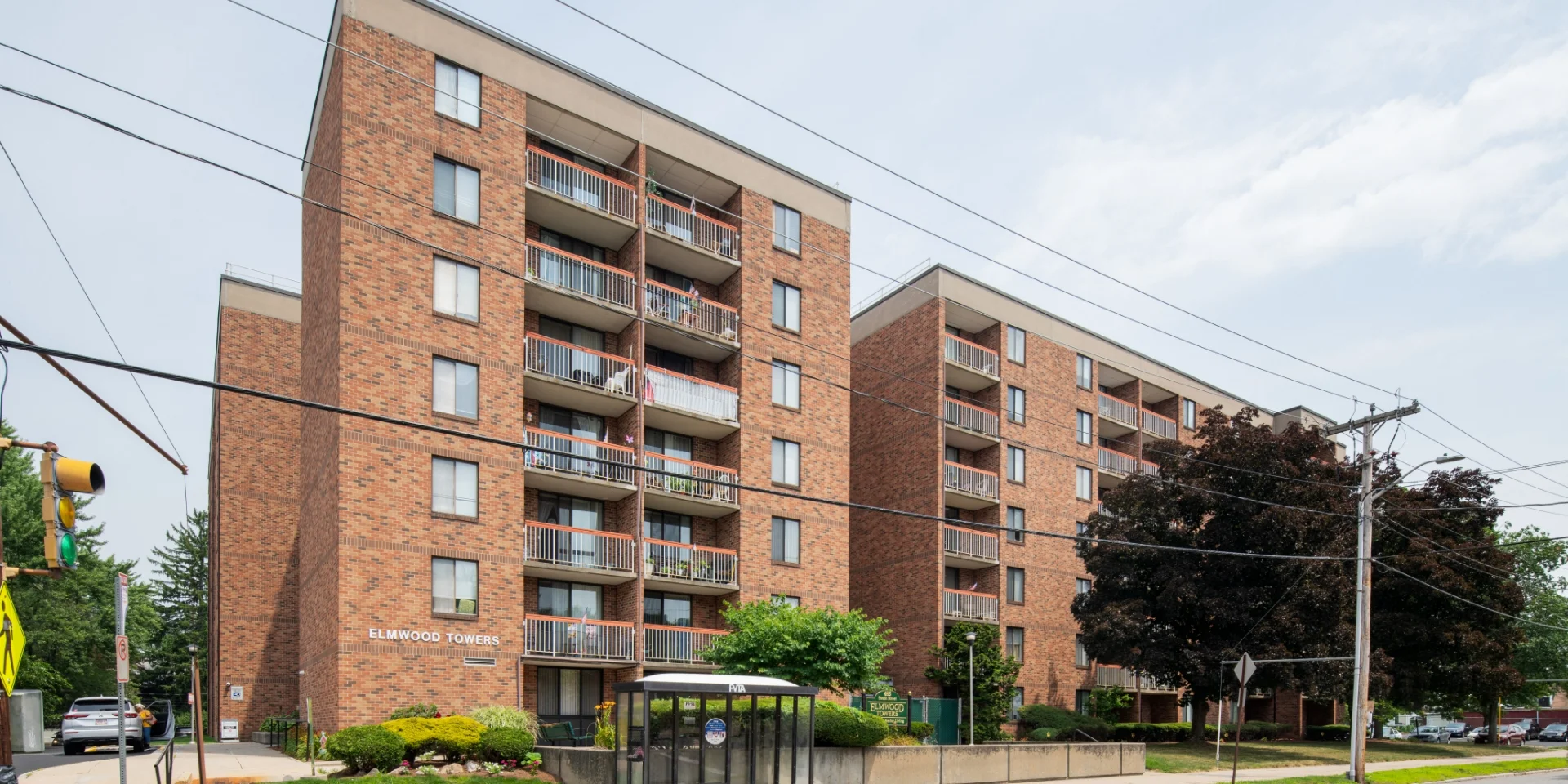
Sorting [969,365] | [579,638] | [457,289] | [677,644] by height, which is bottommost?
[677,644]

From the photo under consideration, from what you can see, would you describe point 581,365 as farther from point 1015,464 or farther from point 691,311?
point 1015,464

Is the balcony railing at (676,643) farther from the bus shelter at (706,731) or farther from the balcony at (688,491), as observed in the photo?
the bus shelter at (706,731)

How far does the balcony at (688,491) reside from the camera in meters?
32.9

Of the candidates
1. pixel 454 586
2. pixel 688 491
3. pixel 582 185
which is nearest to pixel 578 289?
pixel 582 185

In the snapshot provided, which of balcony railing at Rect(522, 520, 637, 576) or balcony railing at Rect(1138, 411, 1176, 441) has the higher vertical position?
balcony railing at Rect(1138, 411, 1176, 441)

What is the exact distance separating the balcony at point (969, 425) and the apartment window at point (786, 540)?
942cm

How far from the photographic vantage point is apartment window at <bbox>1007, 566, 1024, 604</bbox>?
146 ft

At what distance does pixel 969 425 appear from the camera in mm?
44344

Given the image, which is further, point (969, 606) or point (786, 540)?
point (969, 606)

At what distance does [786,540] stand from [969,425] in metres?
11.4

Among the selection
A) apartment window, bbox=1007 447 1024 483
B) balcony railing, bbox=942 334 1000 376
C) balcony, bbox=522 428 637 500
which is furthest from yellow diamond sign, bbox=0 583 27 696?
apartment window, bbox=1007 447 1024 483

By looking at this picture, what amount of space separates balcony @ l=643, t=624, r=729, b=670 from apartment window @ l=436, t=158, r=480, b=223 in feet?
39.0

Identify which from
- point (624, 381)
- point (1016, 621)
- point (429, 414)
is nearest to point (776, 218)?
point (624, 381)

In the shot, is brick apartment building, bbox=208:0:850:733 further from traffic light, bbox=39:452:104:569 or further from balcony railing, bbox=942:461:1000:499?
traffic light, bbox=39:452:104:569
